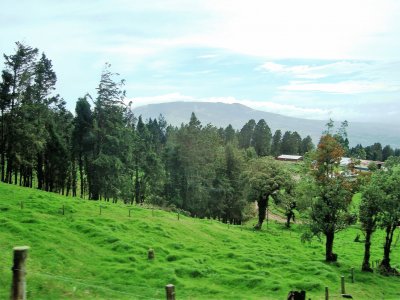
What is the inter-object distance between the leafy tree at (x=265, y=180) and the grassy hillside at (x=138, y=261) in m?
19.0

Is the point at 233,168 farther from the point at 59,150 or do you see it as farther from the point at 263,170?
the point at 59,150

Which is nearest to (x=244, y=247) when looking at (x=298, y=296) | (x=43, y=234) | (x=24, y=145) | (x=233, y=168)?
(x=43, y=234)

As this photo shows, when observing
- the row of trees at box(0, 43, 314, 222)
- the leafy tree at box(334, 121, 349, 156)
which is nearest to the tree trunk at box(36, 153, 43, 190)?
the row of trees at box(0, 43, 314, 222)

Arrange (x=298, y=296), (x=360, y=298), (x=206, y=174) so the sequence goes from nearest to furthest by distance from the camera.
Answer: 1. (x=298, y=296)
2. (x=360, y=298)
3. (x=206, y=174)

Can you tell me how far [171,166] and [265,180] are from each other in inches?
957

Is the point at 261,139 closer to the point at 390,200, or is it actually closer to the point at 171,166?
the point at 171,166

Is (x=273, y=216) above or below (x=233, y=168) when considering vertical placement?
below

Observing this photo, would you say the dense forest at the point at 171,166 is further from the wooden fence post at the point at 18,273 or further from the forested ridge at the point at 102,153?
the wooden fence post at the point at 18,273

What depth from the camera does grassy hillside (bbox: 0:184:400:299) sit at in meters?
25.9

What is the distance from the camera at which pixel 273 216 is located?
328 ft

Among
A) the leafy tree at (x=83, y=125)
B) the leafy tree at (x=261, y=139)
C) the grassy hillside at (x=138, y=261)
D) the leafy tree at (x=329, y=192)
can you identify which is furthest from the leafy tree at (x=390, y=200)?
the leafy tree at (x=261, y=139)

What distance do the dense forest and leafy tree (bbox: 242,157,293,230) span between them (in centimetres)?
18

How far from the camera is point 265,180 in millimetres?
68688

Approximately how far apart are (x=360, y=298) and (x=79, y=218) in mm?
27221
